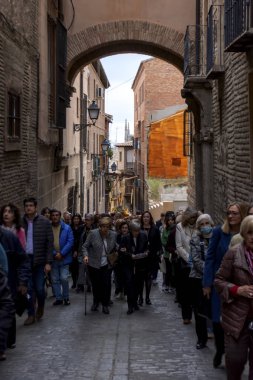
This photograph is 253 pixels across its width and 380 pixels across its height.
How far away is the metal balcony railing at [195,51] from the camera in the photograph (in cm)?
1892

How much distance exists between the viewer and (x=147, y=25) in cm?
2130

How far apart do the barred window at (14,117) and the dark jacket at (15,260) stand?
6991mm

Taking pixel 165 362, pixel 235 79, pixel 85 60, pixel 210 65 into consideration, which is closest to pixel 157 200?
pixel 85 60

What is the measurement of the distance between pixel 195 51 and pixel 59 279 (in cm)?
1031

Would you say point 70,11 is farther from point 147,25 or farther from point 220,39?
point 220,39

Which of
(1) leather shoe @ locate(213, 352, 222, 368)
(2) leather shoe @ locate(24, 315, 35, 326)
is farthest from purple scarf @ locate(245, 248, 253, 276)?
(2) leather shoe @ locate(24, 315, 35, 326)

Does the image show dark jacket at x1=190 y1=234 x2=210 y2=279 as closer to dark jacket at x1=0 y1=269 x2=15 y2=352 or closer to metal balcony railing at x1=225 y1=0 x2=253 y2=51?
metal balcony railing at x1=225 y1=0 x2=253 y2=51

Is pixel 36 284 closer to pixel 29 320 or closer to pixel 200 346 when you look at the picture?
pixel 29 320

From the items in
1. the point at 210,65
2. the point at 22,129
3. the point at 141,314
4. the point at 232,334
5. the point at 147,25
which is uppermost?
the point at 147,25

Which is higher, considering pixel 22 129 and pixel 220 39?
pixel 220 39

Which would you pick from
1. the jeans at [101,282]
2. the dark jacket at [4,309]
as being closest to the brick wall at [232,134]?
the jeans at [101,282]

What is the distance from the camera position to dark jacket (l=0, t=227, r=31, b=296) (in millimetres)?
6953

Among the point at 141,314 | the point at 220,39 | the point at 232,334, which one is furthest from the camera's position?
the point at 220,39

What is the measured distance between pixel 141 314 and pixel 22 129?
20.6 ft
